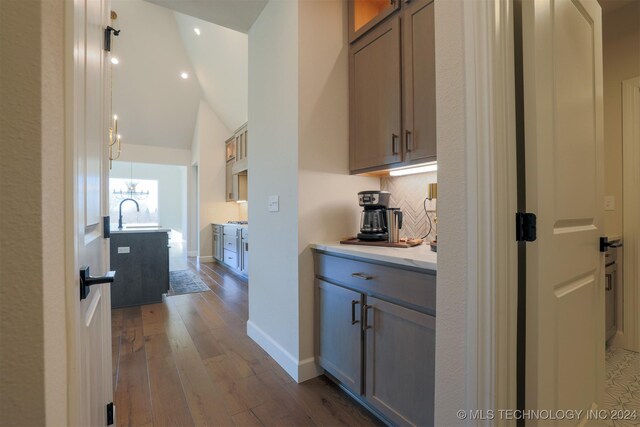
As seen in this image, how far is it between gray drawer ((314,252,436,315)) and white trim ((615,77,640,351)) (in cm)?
235

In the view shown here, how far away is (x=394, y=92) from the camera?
1.84 metres

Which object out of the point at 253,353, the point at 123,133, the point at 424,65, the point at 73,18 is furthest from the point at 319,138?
the point at 123,133

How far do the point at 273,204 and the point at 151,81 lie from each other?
5465 mm

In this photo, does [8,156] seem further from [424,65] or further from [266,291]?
[266,291]

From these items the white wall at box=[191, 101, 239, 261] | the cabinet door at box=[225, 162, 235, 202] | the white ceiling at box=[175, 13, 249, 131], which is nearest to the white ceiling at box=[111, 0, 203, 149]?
the white ceiling at box=[175, 13, 249, 131]

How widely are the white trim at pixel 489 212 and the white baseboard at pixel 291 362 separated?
4.34 feet

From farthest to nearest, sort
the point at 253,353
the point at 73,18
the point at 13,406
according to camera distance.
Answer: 1. the point at 253,353
2. the point at 73,18
3. the point at 13,406

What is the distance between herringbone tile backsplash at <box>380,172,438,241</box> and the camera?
204 centimetres

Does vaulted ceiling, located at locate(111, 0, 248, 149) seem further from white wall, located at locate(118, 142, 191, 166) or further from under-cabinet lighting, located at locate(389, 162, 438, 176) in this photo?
under-cabinet lighting, located at locate(389, 162, 438, 176)

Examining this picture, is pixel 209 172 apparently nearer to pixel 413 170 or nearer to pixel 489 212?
pixel 413 170

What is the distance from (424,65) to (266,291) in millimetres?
1932

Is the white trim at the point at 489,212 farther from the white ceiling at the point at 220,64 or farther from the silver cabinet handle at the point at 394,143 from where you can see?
the white ceiling at the point at 220,64

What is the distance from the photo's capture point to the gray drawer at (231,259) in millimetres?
5176

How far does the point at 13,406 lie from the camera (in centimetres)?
41
